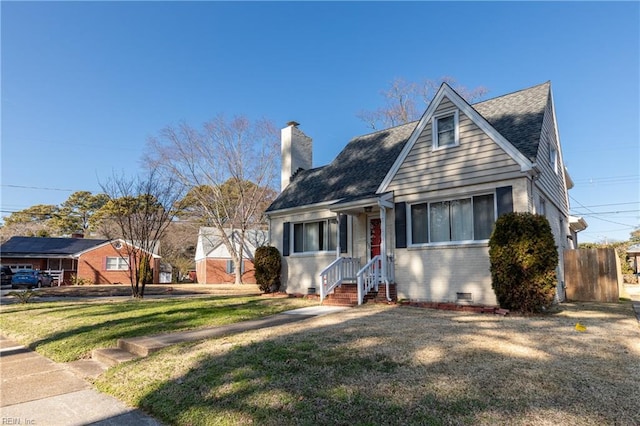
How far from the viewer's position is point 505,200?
9977 mm

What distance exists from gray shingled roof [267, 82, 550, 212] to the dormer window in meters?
1.49

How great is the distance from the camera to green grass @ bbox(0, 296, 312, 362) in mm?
7109

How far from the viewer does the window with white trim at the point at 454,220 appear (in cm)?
1044

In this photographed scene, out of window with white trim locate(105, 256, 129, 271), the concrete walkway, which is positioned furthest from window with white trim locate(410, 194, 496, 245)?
window with white trim locate(105, 256, 129, 271)

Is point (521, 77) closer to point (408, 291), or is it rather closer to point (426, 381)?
point (408, 291)

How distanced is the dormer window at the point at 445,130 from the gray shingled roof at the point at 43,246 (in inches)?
1361

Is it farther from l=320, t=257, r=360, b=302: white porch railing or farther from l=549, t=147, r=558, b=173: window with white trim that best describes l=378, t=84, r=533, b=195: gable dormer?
Result: l=549, t=147, r=558, b=173: window with white trim

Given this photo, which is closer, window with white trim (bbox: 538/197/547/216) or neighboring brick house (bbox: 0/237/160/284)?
window with white trim (bbox: 538/197/547/216)

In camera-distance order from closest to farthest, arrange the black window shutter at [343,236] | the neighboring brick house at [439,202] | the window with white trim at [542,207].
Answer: the neighboring brick house at [439,202] < the window with white trim at [542,207] < the black window shutter at [343,236]

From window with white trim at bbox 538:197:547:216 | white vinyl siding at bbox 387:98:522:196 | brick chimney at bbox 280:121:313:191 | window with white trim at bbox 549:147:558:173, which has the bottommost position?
window with white trim at bbox 538:197:547:216

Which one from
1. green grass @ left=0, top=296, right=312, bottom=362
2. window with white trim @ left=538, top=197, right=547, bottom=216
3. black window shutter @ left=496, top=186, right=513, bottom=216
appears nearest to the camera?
green grass @ left=0, top=296, right=312, bottom=362

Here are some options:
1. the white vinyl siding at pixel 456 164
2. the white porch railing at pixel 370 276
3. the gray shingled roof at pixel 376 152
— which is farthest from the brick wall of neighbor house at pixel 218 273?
the white vinyl siding at pixel 456 164

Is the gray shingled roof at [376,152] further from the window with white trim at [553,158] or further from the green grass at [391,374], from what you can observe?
the green grass at [391,374]

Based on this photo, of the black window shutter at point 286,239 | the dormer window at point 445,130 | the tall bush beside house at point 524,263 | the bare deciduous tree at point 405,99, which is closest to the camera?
the tall bush beside house at point 524,263
